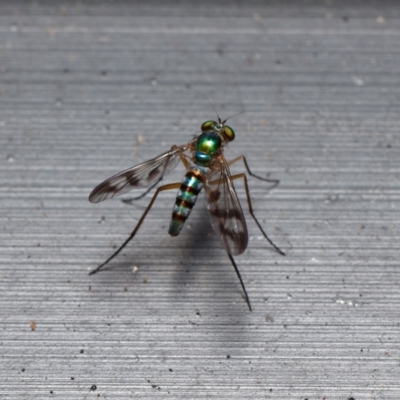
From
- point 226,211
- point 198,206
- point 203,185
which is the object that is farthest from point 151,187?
point 226,211

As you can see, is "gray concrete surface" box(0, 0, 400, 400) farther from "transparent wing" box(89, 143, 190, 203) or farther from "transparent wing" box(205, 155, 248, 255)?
"transparent wing" box(205, 155, 248, 255)

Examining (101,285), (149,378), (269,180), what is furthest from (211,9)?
(149,378)

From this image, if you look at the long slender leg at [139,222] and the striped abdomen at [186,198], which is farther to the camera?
the long slender leg at [139,222]

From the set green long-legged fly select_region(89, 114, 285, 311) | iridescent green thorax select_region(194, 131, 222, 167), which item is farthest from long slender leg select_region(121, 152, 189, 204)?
iridescent green thorax select_region(194, 131, 222, 167)

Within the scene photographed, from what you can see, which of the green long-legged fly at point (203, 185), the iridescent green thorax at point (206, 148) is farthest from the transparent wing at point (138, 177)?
the iridescent green thorax at point (206, 148)

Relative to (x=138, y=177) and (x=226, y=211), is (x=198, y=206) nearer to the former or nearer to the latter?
(x=138, y=177)

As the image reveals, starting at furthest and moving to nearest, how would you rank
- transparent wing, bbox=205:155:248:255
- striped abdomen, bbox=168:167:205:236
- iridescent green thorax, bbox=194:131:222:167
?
iridescent green thorax, bbox=194:131:222:167, striped abdomen, bbox=168:167:205:236, transparent wing, bbox=205:155:248:255

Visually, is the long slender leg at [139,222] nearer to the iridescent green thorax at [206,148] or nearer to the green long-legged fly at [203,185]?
the green long-legged fly at [203,185]
